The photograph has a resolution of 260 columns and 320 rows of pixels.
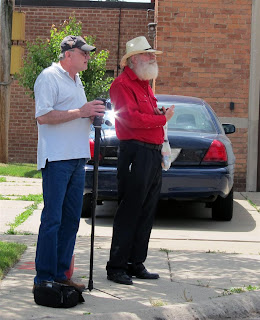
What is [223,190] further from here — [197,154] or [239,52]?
[239,52]

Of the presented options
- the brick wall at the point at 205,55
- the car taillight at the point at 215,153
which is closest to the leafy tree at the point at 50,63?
the brick wall at the point at 205,55

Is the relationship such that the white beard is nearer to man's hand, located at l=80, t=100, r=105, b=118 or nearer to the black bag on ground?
man's hand, located at l=80, t=100, r=105, b=118

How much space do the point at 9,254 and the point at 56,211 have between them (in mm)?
1600

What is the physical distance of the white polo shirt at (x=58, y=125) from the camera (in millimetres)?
5188

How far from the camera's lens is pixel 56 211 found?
5.18m

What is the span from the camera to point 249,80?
14.1 meters

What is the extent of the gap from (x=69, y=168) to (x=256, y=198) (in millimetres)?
7885

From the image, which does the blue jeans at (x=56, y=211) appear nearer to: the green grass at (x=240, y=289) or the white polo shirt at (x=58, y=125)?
the white polo shirt at (x=58, y=125)

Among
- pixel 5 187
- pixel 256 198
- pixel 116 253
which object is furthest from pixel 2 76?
pixel 116 253

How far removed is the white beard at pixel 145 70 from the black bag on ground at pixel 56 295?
5.90 ft

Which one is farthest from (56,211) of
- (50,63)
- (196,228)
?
(50,63)

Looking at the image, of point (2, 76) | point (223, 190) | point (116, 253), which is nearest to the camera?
point (116, 253)

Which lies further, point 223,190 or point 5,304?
point 223,190

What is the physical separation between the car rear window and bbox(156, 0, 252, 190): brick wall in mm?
3904
